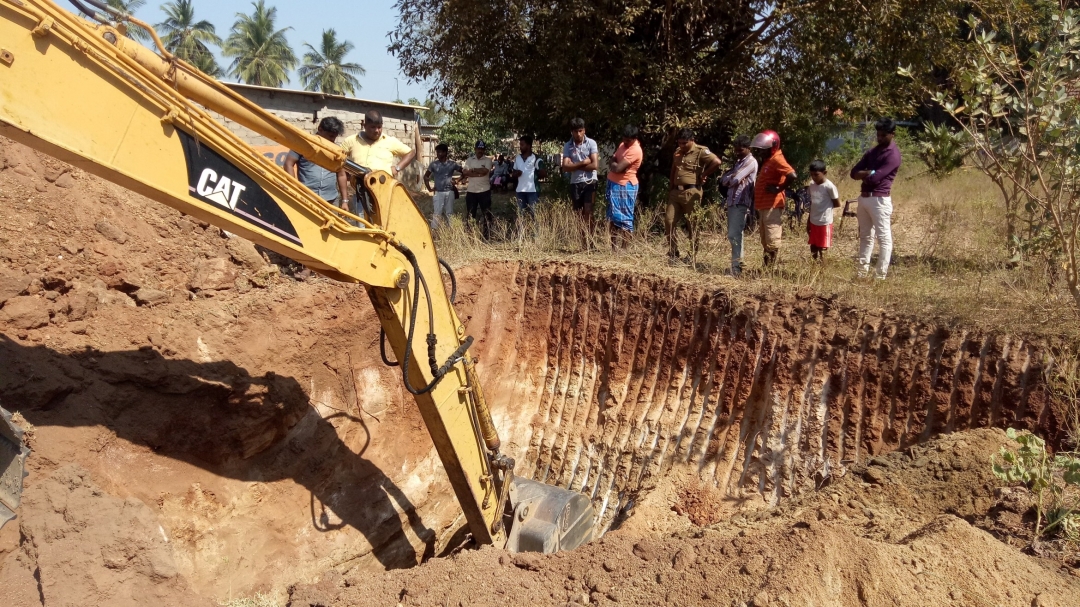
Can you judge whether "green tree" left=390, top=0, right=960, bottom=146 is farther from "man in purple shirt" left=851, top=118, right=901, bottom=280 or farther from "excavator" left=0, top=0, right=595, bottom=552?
"excavator" left=0, top=0, right=595, bottom=552

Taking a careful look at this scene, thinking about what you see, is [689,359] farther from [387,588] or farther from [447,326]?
[387,588]

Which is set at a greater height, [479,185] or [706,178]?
[706,178]

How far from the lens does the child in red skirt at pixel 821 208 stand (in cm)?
706

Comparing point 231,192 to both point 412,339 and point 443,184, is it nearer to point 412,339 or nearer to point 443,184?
point 412,339

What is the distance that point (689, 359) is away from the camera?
6488mm

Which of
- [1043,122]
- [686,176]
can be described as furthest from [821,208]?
[1043,122]

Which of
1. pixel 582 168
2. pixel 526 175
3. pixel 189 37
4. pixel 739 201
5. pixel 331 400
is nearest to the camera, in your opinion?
pixel 331 400

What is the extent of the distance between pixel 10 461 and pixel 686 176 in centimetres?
613

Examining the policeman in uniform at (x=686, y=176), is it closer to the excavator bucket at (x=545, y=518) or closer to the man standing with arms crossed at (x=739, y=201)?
the man standing with arms crossed at (x=739, y=201)

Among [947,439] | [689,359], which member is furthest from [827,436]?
[689,359]

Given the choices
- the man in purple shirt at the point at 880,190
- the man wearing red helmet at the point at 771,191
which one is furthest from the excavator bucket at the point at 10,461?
the man in purple shirt at the point at 880,190

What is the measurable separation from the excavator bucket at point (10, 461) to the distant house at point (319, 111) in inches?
386

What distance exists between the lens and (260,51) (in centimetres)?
4572

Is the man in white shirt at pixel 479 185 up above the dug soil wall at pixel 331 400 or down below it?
above
